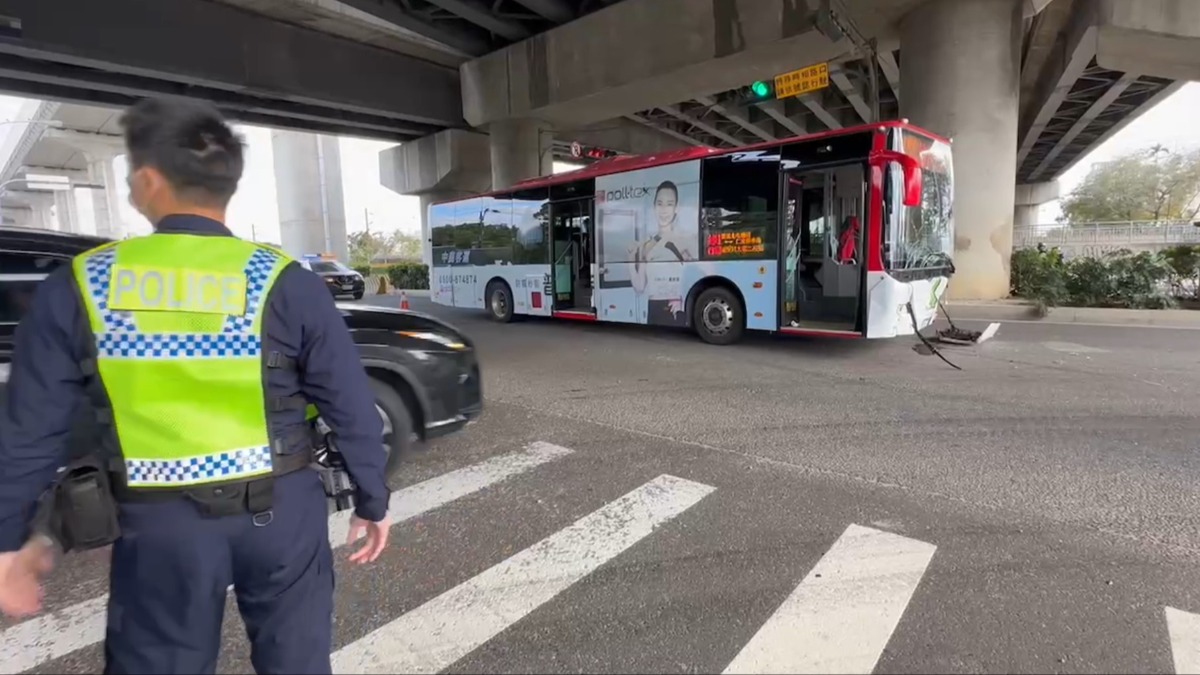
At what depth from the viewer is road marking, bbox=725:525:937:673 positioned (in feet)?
8.23

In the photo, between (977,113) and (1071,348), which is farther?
(977,113)

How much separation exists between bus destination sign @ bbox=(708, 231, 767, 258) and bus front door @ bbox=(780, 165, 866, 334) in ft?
1.49

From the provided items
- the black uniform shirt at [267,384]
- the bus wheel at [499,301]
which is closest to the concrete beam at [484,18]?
the bus wheel at [499,301]

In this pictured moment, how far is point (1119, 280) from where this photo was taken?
12078 millimetres

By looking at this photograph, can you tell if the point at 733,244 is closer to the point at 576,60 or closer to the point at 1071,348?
the point at 1071,348

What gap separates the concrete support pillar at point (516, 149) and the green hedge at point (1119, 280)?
1463 cm

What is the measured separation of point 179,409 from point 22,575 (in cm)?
65

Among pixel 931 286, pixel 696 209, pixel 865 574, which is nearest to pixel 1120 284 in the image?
pixel 931 286

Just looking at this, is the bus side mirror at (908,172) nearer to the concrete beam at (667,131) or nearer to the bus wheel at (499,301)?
the bus wheel at (499,301)

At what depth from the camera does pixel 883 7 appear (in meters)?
13.4

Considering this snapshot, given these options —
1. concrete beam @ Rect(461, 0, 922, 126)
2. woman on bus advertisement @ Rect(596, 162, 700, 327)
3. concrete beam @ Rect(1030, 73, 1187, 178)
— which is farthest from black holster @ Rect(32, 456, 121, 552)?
concrete beam @ Rect(1030, 73, 1187, 178)

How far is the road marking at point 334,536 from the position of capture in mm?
2645

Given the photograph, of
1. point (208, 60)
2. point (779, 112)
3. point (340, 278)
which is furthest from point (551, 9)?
point (779, 112)

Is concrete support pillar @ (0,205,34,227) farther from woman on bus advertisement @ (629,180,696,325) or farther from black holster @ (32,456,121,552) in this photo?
black holster @ (32,456,121,552)
